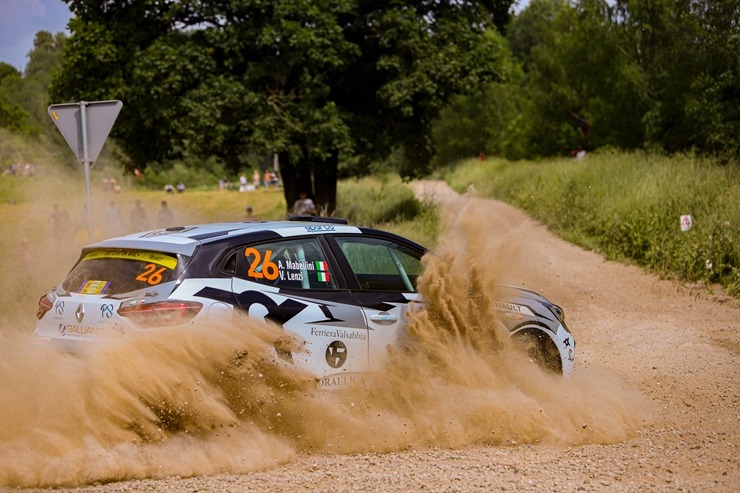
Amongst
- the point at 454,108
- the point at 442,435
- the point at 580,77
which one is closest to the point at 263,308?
the point at 442,435

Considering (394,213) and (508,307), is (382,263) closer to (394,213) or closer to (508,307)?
(508,307)

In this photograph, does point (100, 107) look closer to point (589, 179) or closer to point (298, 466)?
point (298, 466)

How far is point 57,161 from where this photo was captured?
1988 cm

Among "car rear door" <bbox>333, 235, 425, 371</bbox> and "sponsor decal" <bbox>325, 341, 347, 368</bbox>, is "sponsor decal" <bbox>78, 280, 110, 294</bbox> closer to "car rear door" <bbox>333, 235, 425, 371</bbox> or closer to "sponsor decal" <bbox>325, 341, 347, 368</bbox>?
"sponsor decal" <bbox>325, 341, 347, 368</bbox>

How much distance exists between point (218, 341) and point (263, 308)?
492 millimetres

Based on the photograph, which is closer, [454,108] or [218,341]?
[218,341]

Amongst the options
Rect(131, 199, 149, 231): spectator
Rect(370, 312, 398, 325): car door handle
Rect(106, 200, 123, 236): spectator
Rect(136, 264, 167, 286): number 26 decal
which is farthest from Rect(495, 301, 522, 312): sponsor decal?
Rect(131, 199, 149, 231): spectator

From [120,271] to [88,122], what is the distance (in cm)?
503

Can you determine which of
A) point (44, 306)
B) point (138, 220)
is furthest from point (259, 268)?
point (138, 220)

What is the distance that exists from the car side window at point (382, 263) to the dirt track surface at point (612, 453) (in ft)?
3.07

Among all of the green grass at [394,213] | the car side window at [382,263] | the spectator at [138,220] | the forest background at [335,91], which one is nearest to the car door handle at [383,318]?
the car side window at [382,263]

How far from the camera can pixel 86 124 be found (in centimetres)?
1078

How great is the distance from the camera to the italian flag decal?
6846 mm

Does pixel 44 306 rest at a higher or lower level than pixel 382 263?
lower
